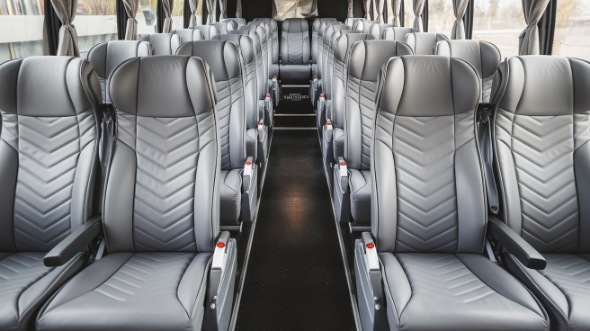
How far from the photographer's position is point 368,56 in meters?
2.88

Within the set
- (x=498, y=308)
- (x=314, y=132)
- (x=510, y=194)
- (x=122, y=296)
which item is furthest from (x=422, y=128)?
(x=314, y=132)

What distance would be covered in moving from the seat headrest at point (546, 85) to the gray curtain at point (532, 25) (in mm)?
1770

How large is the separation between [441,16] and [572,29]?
130 inches

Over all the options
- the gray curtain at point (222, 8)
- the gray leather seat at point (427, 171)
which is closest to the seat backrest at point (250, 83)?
the gray leather seat at point (427, 171)

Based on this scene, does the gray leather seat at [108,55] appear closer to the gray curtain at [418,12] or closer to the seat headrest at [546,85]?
the seat headrest at [546,85]

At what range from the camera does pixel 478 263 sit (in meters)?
1.89

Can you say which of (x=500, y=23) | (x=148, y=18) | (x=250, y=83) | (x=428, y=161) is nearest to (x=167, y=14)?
(x=148, y=18)

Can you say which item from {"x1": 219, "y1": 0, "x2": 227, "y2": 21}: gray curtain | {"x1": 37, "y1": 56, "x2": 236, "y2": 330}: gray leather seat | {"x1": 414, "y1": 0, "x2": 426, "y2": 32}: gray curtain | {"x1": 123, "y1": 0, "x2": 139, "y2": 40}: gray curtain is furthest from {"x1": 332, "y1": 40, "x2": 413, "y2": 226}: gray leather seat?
{"x1": 219, "y1": 0, "x2": 227, "y2": 21}: gray curtain

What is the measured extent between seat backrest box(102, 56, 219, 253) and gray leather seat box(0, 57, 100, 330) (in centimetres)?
15

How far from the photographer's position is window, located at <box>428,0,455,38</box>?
231 inches

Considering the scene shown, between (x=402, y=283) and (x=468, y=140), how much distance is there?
2.40ft

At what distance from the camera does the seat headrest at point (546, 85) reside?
1.97 m

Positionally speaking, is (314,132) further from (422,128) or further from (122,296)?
(122,296)

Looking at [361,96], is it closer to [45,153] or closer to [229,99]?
[229,99]
